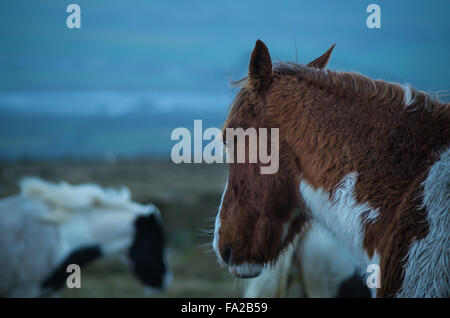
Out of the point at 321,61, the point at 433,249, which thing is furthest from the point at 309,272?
the point at 433,249

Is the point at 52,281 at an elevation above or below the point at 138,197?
above

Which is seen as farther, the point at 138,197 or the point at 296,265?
the point at 138,197

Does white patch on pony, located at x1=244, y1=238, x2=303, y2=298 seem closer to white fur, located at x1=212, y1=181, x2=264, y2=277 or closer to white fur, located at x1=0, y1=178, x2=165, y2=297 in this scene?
white fur, located at x1=212, y1=181, x2=264, y2=277

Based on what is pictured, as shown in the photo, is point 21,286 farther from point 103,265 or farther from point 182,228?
point 182,228

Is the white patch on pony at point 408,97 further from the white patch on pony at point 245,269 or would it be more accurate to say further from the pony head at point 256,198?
the white patch on pony at point 245,269

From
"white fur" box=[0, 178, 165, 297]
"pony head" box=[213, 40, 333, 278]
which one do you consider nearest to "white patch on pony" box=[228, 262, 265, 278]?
"pony head" box=[213, 40, 333, 278]

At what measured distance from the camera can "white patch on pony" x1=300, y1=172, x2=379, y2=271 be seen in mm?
1697

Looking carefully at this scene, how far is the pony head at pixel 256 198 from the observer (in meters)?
1.89

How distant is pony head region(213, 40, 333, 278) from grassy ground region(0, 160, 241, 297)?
0.49 meters

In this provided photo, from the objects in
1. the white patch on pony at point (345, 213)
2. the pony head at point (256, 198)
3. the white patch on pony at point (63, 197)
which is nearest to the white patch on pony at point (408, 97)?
the white patch on pony at point (345, 213)

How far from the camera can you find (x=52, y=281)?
4.77 m
